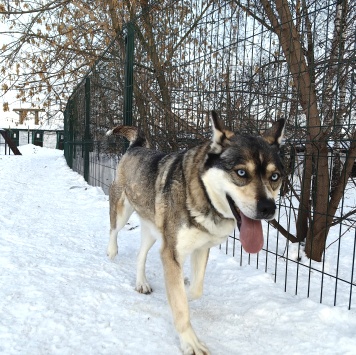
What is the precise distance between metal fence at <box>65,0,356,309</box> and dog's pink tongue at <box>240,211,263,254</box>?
89cm

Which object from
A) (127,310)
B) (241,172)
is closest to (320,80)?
(241,172)

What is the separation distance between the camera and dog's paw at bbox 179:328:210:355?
7.07ft

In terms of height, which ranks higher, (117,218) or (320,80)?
(320,80)

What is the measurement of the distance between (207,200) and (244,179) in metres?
0.35

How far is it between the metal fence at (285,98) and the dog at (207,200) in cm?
91

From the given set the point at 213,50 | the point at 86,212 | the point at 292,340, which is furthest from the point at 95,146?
the point at 292,340

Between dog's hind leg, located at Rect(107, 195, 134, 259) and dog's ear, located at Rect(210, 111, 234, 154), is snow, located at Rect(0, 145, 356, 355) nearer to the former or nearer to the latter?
dog's hind leg, located at Rect(107, 195, 134, 259)

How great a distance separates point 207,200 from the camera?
2.40 meters

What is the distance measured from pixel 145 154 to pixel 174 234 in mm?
1284

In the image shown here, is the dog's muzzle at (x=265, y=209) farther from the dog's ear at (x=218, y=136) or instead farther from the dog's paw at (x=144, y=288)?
the dog's paw at (x=144, y=288)

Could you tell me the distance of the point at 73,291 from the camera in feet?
9.39

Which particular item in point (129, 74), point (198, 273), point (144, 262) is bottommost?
point (144, 262)

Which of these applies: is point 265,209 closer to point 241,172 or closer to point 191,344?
point 241,172

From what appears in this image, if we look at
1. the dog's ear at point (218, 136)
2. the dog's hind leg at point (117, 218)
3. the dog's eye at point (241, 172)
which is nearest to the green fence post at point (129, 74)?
the dog's hind leg at point (117, 218)
